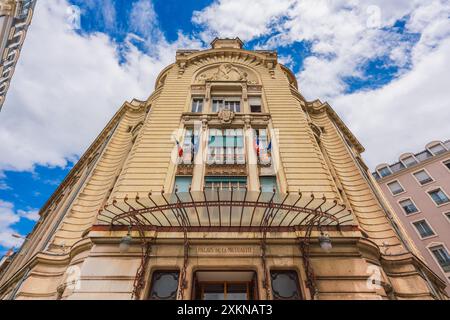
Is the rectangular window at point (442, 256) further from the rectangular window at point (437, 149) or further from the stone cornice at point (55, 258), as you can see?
the stone cornice at point (55, 258)

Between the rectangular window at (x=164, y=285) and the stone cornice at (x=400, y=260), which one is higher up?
the stone cornice at (x=400, y=260)

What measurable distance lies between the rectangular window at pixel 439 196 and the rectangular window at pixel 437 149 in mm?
7474

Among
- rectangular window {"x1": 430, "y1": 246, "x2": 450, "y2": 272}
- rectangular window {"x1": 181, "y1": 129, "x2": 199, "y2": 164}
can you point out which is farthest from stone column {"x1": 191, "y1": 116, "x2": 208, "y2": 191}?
rectangular window {"x1": 430, "y1": 246, "x2": 450, "y2": 272}

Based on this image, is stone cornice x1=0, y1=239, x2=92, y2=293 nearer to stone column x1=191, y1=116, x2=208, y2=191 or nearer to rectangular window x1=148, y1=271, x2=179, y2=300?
rectangular window x1=148, y1=271, x2=179, y2=300

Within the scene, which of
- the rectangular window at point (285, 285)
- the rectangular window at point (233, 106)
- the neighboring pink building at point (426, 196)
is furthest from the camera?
the neighboring pink building at point (426, 196)

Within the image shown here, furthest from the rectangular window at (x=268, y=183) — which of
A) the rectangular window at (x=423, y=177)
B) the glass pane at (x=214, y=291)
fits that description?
the rectangular window at (x=423, y=177)

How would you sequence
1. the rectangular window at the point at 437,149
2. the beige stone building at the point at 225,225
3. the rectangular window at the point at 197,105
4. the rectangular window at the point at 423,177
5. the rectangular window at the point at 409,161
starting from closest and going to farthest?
the beige stone building at the point at 225,225
the rectangular window at the point at 197,105
the rectangular window at the point at 423,177
the rectangular window at the point at 437,149
the rectangular window at the point at 409,161

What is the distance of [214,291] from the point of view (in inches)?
320

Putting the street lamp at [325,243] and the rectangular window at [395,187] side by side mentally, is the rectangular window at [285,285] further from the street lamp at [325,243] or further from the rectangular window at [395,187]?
the rectangular window at [395,187]

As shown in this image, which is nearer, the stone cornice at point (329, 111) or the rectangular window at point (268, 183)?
the rectangular window at point (268, 183)

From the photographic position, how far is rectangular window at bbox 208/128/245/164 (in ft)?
41.5

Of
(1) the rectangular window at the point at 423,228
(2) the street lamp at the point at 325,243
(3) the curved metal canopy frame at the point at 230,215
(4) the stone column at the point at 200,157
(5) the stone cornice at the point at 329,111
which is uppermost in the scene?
(5) the stone cornice at the point at 329,111

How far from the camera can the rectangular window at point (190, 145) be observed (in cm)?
1255

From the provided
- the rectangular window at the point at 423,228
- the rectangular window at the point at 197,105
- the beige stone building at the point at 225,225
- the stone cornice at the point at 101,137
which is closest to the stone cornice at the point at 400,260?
the beige stone building at the point at 225,225
